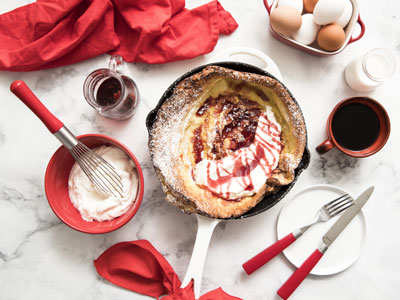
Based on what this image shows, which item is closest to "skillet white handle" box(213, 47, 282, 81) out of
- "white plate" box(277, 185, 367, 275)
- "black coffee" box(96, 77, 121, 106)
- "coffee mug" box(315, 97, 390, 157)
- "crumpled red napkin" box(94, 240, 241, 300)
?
"coffee mug" box(315, 97, 390, 157)

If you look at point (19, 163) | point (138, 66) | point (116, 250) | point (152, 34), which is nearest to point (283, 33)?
point (152, 34)

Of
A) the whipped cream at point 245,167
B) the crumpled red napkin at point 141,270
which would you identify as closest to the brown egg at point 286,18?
the whipped cream at point 245,167

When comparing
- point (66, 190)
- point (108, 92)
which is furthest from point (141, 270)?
point (108, 92)

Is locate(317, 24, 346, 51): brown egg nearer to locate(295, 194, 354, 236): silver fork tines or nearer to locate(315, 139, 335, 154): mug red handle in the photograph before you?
locate(315, 139, 335, 154): mug red handle

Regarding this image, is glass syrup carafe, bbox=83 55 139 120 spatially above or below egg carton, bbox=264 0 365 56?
above

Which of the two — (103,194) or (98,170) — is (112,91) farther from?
(103,194)

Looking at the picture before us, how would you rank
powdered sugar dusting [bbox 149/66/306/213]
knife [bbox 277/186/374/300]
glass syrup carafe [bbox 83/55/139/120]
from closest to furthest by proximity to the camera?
1. powdered sugar dusting [bbox 149/66/306/213]
2. glass syrup carafe [bbox 83/55/139/120]
3. knife [bbox 277/186/374/300]

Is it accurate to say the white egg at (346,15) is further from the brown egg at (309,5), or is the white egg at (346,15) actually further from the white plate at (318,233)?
the white plate at (318,233)
